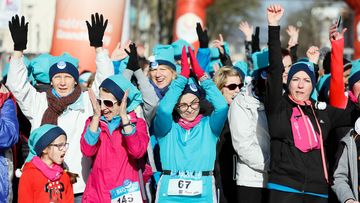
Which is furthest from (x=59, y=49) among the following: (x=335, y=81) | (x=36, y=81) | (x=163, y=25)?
(x=163, y=25)

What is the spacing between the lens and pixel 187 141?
6.93 metres

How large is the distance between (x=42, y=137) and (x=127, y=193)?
2.78 feet

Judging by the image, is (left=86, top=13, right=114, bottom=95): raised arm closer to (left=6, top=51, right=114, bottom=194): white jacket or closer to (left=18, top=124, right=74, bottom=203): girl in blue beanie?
(left=6, top=51, right=114, bottom=194): white jacket

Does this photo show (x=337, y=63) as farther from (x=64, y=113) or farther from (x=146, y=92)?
(x=64, y=113)

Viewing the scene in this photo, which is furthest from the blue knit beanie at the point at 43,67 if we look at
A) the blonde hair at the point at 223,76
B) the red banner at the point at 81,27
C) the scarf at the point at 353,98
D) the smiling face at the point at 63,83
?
the red banner at the point at 81,27

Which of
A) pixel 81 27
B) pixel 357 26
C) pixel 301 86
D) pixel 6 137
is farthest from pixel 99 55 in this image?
pixel 357 26

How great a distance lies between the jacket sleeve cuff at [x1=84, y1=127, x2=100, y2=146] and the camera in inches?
258

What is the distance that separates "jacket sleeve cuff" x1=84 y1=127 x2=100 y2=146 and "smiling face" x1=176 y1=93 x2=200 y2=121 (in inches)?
33.0

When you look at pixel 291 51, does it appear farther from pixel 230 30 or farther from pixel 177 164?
pixel 230 30

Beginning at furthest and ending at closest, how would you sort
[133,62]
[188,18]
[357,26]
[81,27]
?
[188,18]
[357,26]
[81,27]
[133,62]

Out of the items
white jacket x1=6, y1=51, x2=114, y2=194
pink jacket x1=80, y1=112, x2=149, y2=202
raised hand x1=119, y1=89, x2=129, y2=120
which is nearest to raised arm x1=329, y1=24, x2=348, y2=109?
pink jacket x1=80, y1=112, x2=149, y2=202

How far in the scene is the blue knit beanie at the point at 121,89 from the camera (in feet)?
22.0

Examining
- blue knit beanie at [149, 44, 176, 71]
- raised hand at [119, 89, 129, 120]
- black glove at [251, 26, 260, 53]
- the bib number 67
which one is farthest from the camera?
black glove at [251, 26, 260, 53]

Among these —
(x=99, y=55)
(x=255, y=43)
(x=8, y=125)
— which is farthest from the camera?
(x=255, y=43)
